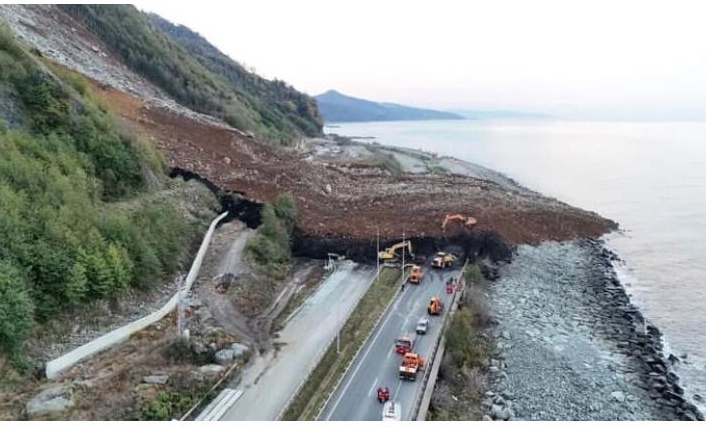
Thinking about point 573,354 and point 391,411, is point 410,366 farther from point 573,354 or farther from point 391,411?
point 573,354

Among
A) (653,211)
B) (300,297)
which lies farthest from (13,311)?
(653,211)

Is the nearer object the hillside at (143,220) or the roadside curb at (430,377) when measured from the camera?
the hillside at (143,220)

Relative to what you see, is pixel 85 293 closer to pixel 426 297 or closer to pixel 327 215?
pixel 426 297

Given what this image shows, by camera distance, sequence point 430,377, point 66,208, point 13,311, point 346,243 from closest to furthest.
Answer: point 13,311
point 430,377
point 66,208
point 346,243

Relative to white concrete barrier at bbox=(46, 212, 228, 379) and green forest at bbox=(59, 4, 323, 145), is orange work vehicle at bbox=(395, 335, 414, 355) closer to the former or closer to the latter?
white concrete barrier at bbox=(46, 212, 228, 379)

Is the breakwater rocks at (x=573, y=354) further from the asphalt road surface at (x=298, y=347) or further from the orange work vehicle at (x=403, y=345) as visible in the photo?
the asphalt road surface at (x=298, y=347)

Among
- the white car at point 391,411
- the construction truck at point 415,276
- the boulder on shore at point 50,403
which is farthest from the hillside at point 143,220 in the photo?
the white car at point 391,411

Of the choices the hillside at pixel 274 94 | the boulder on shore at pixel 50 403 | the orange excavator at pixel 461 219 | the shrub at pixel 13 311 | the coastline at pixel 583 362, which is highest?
the hillside at pixel 274 94
